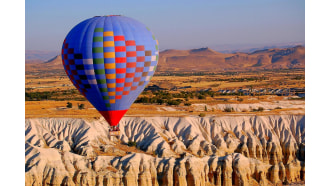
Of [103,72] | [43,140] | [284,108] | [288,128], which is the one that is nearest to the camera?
[103,72]

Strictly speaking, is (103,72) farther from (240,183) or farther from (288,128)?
(288,128)

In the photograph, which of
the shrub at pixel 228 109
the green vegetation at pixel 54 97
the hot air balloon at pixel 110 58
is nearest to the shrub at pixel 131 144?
the hot air balloon at pixel 110 58

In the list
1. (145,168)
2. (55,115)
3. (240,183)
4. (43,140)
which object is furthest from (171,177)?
(55,115)

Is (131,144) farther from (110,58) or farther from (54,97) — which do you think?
(54,97)

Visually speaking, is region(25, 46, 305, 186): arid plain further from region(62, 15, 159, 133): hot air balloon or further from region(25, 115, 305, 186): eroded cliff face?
Answer: region(62, 15, 159, 133): hot air balloon

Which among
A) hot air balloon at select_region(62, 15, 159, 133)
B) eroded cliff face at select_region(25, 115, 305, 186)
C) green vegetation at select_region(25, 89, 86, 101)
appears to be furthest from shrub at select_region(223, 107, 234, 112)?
green vegetation at select_region(25, 89, 86, 101)

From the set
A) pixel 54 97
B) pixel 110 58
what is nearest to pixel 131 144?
pixel 110 58
